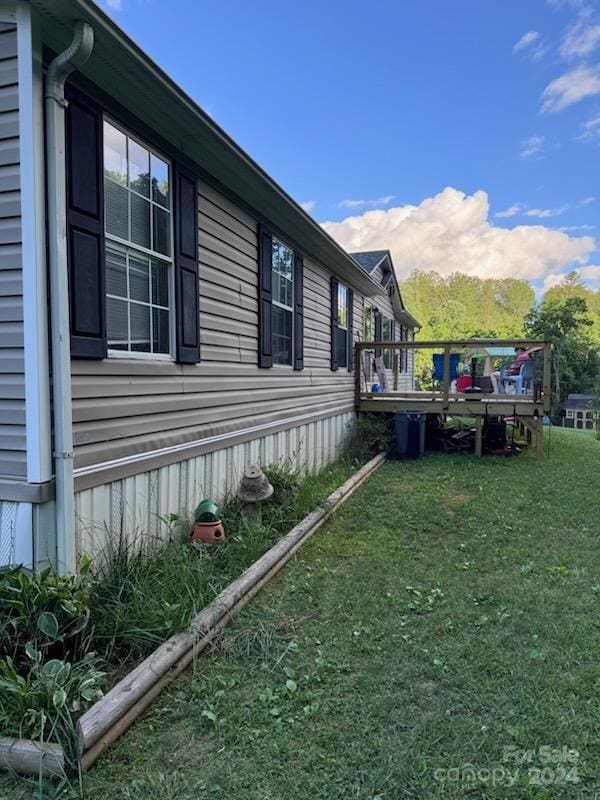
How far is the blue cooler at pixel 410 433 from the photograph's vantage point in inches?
355

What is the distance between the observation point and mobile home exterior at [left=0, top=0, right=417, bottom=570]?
2697 mm

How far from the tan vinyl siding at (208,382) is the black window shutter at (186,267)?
0.49 feet

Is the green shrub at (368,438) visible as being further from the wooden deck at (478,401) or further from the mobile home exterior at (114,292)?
the mobile home exterior at (114,292)

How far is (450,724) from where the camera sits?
214cm

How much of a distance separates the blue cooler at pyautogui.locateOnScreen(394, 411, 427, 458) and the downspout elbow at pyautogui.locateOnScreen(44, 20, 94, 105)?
7.28 metres

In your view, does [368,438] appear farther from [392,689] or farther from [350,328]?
[392,689]

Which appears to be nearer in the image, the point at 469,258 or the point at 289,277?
the point at 289,277

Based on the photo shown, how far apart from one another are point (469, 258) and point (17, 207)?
2601 inches

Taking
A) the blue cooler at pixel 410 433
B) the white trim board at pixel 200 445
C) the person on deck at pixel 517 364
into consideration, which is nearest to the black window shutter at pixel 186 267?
the white trim board at pixel 200 445

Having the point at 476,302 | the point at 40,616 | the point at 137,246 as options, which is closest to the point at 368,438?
the point at 137,246

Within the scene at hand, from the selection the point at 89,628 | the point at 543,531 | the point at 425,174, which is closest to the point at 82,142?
the point at 89,628

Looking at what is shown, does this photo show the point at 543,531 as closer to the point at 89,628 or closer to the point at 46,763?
the point at 89,628

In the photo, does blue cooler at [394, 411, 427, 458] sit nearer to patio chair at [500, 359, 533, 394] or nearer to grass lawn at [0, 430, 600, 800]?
patio chair at [500, 359, 533, 394]

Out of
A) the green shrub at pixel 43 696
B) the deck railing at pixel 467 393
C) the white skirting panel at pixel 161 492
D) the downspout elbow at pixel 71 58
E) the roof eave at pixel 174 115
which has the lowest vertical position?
the green shrub at pixel 43 696
